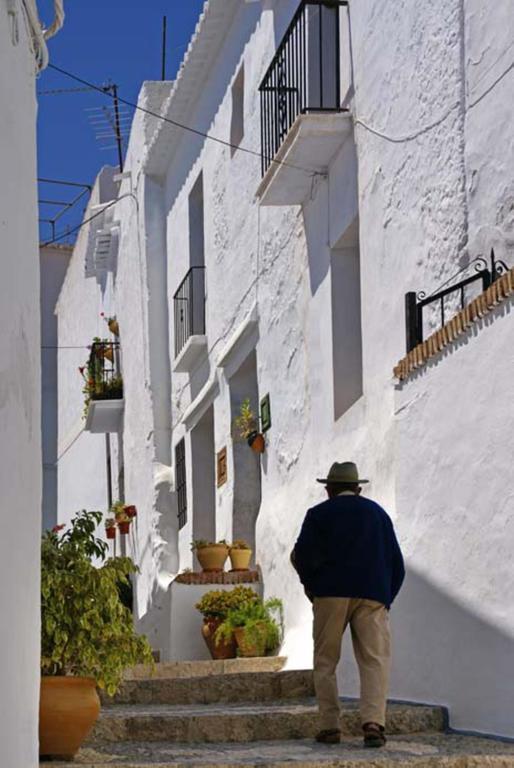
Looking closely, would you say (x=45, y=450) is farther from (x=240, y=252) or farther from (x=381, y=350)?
(x=381, y=350)

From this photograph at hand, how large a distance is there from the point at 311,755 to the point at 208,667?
14.9ft

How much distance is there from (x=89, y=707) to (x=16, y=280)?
270 centimetres

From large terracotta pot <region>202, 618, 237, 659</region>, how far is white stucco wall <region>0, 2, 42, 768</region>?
281 inches

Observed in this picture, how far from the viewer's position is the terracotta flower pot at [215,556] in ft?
49.5

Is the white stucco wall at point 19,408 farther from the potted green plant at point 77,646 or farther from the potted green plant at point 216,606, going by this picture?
the potted green plant at point 216,606

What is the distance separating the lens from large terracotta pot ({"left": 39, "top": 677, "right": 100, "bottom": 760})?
25.8 feet

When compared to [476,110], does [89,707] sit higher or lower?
lower

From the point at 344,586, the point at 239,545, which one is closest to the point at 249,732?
the point at 344,586

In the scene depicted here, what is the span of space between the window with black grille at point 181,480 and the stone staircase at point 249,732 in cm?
764

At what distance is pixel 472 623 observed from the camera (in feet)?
28.6

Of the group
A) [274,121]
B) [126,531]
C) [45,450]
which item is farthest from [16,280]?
[45,450]

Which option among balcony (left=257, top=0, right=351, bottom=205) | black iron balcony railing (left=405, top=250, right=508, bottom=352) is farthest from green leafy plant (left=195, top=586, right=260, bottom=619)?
black iron balcony railing (left=405, top=250, right=508, bottom=352)

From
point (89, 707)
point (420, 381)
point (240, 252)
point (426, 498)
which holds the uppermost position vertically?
point (240, 252)

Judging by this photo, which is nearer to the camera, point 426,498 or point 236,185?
point 426,498
